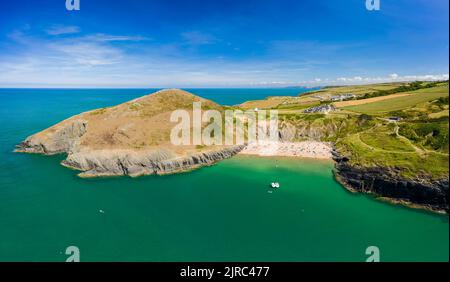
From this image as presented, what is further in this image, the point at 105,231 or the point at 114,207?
the point at 114,207

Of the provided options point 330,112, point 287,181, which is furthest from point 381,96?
point 287,181

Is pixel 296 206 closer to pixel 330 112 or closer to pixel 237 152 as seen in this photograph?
pixel 237 152

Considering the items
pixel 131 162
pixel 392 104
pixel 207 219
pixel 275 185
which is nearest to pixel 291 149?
pixel 275 185

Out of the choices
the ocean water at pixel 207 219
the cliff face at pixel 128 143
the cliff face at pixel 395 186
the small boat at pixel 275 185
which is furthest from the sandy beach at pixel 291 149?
the small boat at pixel 275 185

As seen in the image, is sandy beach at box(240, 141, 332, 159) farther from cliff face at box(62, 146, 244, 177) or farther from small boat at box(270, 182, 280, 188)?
small boat at box(270, 182, 280, 188)

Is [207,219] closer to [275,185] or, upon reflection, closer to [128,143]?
[275,185]

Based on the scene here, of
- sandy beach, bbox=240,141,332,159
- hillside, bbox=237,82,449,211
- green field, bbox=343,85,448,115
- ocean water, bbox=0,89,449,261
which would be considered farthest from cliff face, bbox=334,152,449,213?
green field, bbox=343,85,448,115
